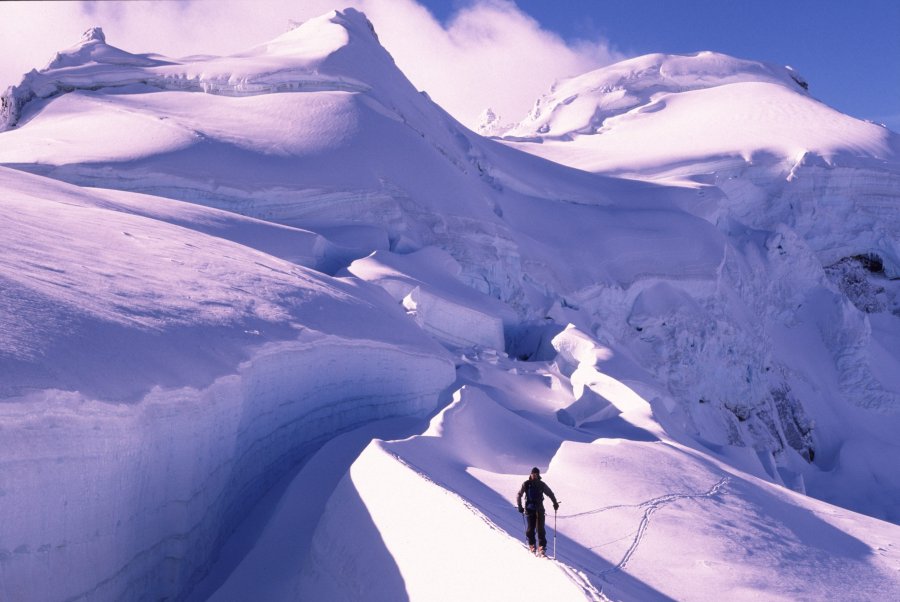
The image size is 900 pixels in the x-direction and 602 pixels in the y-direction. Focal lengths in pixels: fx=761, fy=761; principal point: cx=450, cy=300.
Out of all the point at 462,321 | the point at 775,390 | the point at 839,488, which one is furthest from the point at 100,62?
the point at 839,488

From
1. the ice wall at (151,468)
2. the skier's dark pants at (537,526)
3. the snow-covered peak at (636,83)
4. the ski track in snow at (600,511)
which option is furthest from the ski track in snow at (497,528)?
the snow-covered peak at (636,83)

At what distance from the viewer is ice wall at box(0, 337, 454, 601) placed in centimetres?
404

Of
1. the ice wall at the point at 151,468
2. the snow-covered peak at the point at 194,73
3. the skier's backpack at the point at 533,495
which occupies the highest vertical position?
the snow-covered peak at the point at 194,73

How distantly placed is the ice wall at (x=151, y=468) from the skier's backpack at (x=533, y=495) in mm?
2449

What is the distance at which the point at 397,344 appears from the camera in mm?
8852

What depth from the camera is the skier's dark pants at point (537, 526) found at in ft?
14.4

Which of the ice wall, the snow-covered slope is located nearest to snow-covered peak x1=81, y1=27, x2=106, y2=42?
the snow-covered slope

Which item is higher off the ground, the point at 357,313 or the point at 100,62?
the point at 100,62

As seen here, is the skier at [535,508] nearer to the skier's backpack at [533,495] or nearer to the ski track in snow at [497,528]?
the skier's backpack at [533,495]

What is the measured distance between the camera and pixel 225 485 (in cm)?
613

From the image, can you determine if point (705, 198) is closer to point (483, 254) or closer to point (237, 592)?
point (483, 254)

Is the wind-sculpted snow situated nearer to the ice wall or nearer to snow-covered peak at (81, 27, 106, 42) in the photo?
the ice wall

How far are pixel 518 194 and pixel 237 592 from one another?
672 inches

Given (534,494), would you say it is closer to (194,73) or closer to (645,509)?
(645,509)
